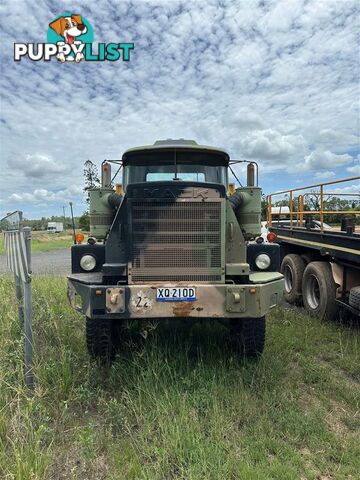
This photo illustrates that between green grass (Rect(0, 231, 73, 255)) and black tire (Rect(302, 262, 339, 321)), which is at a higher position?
black tire (Rect(302, 262, 339, 321))

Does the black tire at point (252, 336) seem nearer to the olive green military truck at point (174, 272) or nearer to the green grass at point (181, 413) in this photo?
the olive green military truck at point (174, 272)

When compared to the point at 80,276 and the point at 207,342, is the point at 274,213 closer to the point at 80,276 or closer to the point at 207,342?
the point at 207,342

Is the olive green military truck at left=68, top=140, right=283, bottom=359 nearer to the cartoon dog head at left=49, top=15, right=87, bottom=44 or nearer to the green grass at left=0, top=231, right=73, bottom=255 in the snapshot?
the cartoon dog head at left=49, top=15, right=87, bottom=44

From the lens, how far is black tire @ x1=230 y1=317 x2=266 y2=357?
175 inches

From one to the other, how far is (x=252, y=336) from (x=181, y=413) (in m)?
1.42

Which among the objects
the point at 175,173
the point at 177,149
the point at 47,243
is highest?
the point at 177,149

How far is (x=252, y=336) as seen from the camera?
446cm

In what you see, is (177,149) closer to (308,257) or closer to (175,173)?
(175,173)

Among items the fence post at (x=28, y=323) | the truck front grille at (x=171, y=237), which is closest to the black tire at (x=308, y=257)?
the truck front grille at (x=171, y=237)

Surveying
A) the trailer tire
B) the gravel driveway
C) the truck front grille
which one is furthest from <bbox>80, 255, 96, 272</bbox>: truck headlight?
the gravel driveway

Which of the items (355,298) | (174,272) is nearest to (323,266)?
(355,298)

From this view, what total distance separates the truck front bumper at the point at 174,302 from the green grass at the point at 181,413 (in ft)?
2.04

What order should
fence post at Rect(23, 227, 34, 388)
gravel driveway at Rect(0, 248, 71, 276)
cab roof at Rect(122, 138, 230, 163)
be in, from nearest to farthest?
1. fence post at Rect(23, 227, 34, 388)
2. cab roof at Rect(122, 138, 230, 163)
3. gravel driveway at Rect(0, 248, 71, 276)

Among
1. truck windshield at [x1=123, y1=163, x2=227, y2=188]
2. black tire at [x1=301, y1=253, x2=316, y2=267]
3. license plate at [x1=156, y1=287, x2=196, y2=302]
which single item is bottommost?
black tire at [x1=301, y1=253, x2=316, y2=267]
